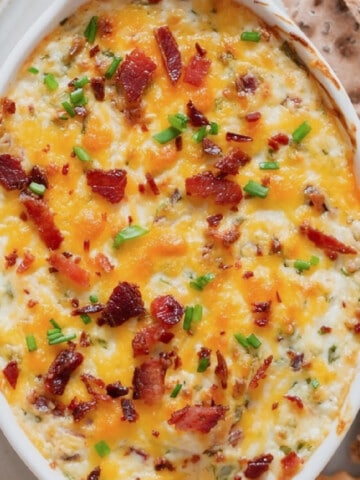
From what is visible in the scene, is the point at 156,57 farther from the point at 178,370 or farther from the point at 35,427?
the point at 35,427

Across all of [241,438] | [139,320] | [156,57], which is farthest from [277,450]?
[156,57]

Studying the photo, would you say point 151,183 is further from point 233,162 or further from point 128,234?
point 233,162

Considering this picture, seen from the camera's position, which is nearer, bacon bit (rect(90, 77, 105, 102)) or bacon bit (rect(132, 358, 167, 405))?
bacon bit (rect(132, 358, 167, 405))

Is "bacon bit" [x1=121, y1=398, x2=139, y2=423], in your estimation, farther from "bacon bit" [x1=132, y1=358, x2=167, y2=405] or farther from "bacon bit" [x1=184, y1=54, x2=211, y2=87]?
"bacon bit" [x1=184, y1=54, x2=211, y2=87]

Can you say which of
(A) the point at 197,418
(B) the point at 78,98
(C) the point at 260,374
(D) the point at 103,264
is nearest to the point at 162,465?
(A) the point at 197,418

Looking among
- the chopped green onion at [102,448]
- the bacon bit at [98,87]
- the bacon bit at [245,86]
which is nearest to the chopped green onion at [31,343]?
the chopped green onion at [102,448]

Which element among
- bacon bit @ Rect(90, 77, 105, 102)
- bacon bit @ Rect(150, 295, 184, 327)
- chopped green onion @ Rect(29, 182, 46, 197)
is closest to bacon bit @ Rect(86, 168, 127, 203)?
chopped green onion @ Rect(29, 182, 46, 197)
